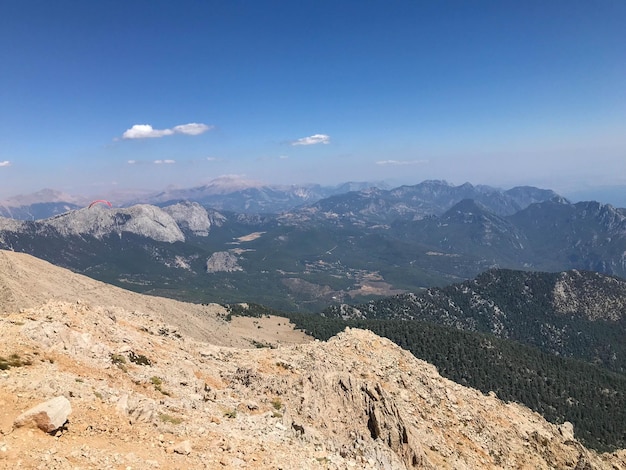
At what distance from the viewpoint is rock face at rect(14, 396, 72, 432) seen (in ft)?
78.6

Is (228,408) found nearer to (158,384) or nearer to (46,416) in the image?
(158,384)

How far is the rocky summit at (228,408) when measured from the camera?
26094 mm

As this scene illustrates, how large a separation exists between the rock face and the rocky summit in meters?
0.07

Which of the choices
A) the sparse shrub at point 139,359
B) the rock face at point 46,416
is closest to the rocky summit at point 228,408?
the rock face at point 46,416

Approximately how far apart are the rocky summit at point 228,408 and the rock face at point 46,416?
75 millimetres

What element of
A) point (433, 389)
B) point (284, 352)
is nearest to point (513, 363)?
point (433, 389)

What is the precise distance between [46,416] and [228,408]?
721 inches

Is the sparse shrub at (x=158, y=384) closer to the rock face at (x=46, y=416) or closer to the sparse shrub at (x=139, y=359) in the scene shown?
the sparse shrub at (x=139, y=359)

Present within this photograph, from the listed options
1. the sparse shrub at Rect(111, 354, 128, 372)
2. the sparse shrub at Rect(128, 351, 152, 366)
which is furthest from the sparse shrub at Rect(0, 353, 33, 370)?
the sparse shrub at Rect(128, 351, 152, 366)

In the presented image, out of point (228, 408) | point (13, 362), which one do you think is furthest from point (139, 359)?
point (13, 362)

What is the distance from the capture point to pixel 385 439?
4562 centimetres

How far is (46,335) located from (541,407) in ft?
619

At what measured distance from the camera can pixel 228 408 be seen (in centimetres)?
3938

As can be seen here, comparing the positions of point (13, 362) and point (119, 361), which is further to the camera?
point (119, 361)
